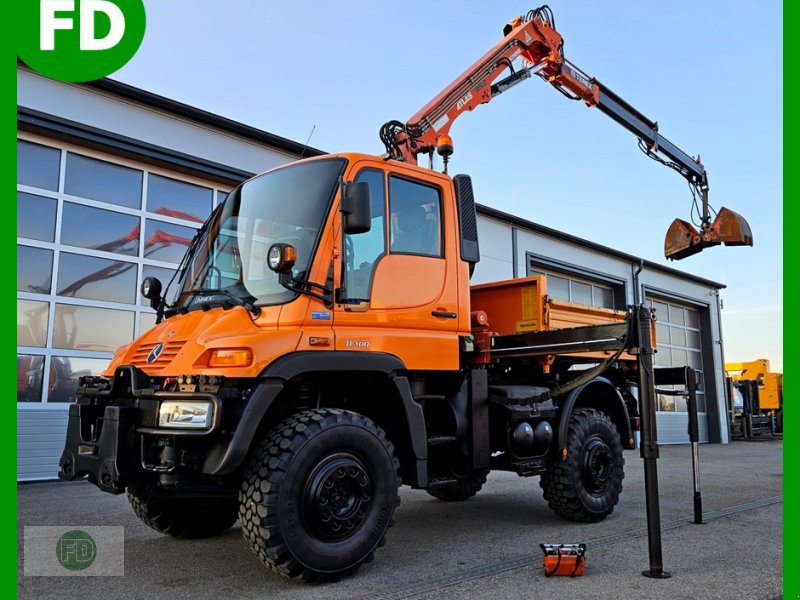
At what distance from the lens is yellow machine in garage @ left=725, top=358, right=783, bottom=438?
24094 mm

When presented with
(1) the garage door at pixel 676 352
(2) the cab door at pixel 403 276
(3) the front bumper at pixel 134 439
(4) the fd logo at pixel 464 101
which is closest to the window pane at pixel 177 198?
(4) the fd logo at pixel 464 101

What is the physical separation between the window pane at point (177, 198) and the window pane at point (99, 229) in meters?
0.46

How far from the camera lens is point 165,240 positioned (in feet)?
34.0

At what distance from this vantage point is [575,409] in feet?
21.1

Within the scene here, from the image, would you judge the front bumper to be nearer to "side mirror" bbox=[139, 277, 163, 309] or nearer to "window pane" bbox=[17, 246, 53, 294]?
"side mirror" bbox=[139, 277, 163, 309]

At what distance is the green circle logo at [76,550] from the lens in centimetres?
466

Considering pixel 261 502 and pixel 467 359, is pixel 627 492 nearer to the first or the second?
pixel 467 359

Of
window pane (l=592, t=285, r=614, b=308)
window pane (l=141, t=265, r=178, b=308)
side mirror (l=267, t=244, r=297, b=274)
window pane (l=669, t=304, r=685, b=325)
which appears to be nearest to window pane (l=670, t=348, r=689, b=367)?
window pane (l=669, t=304, r=685, b=325)

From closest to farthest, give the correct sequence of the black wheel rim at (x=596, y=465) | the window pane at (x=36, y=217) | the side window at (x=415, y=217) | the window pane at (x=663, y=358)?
the side window at (x=415, y=217), the black wheel rim at (x=596, y=465), the window pane at (x=36, y=217), the window pane at (x=663, y=358)

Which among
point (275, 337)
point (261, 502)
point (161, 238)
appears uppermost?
point (161, 238)

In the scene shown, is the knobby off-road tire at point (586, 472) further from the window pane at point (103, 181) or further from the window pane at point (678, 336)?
the window pane at point (678, 336)

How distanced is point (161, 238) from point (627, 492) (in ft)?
24.7

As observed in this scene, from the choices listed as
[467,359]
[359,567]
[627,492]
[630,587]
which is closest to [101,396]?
[359,567]

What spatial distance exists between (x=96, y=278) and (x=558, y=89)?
6903 mm
